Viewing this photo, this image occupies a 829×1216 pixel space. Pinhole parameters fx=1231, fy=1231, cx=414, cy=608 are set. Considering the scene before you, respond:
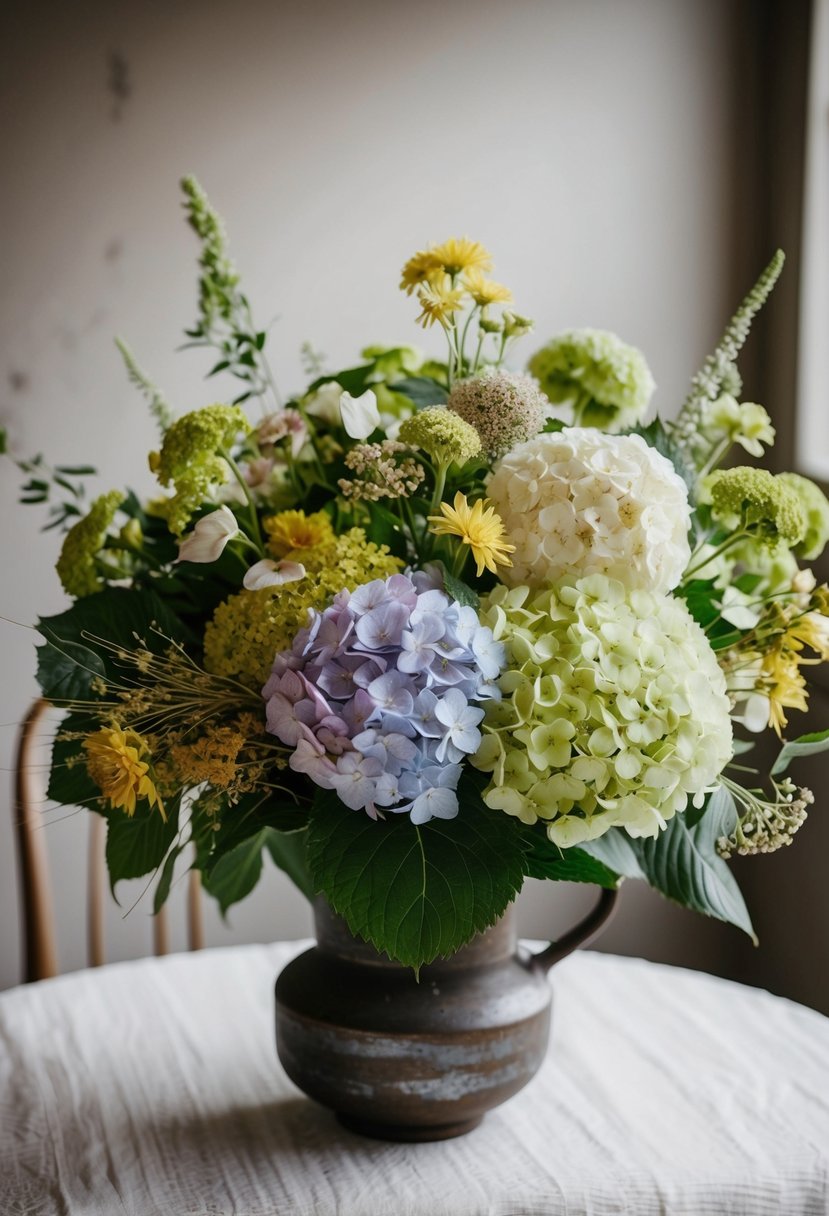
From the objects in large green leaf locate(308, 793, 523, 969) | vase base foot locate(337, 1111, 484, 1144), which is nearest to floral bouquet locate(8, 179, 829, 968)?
large green leaf locate(308, 793, 523, 969)

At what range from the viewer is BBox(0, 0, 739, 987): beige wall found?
73.9 inches

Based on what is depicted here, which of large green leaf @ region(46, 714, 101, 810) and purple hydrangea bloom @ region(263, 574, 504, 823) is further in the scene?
large green leaf @ region(46, 714, 101, 810)

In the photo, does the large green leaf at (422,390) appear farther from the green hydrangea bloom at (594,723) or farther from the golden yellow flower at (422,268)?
the green hydrangea bloom at (594,723)

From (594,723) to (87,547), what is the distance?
0.44 metres

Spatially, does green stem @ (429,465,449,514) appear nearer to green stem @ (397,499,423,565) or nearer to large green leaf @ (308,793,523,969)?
green stem @ (397,499,423,565)


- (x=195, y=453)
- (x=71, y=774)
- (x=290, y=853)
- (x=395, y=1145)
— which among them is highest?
(x=195, y=453)

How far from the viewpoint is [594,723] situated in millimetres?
768

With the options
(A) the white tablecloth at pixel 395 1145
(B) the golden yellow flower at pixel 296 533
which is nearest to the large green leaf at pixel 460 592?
(B) the golden yellow flower at pixel 296 533

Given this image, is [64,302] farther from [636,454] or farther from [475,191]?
[636,454]

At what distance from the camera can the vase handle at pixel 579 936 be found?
38.8 inches

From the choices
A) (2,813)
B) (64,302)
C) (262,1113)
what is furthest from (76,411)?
(262,1113)

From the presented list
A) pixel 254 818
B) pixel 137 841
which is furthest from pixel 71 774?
pixel 254 818

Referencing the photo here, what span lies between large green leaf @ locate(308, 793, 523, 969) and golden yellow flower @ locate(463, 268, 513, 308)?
1.28ft

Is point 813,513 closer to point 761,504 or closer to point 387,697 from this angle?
point 761,504
